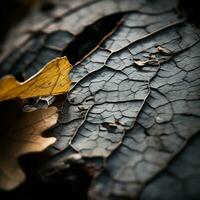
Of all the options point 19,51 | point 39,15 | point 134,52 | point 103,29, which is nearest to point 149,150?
point 134,52

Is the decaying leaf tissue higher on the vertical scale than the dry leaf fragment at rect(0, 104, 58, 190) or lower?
lower

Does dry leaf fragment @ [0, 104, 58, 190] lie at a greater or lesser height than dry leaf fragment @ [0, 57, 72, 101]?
lesser

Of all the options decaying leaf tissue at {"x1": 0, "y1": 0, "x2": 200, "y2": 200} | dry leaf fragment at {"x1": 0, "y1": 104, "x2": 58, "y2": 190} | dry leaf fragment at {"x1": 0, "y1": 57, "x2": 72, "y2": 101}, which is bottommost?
decaying leaf tissue at {"x1": 0, "y1": 0, "x2": 200, "y2": 200}

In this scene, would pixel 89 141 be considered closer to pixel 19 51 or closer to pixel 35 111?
pixel 35 111

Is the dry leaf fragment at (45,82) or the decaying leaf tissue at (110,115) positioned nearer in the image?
the decaying leaf tissue at (110,115)

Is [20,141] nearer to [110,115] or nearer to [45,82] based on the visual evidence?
[45,82]

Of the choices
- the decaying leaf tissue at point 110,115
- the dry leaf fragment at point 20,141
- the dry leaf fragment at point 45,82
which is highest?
the dry leaf fragment at point 45,82

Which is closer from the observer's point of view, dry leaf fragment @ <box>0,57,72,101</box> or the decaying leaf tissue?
the decaying leaf tissue
